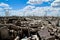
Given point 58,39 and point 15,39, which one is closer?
point 58,39

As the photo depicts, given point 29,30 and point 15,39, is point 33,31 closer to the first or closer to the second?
point 29,30

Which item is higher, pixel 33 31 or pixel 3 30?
pixel 3 30

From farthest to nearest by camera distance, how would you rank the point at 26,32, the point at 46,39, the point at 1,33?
the point at 26,32
the point at 1,33
the point at 46,39

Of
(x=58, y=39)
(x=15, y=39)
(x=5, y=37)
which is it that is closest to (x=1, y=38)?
(x=5, y=37)

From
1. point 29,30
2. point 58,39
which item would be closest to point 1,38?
point 58,39

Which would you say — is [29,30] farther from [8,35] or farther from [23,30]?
[8,35]

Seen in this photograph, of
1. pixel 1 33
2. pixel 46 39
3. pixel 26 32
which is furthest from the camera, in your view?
pixel 26 32

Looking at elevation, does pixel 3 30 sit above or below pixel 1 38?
above

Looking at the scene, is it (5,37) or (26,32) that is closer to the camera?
(5,37)
